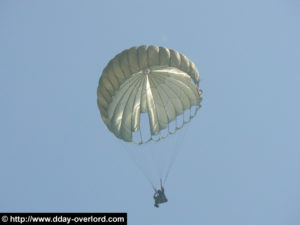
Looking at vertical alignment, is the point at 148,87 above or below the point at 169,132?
above

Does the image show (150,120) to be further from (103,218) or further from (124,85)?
(103,218)

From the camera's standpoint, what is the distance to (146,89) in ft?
114

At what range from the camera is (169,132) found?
113 feet

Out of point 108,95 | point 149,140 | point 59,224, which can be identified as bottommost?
point 59,224

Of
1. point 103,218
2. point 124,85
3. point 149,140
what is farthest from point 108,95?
point 103,218

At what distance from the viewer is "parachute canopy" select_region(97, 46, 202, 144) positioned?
3275 cm

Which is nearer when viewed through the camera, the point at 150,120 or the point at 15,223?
the point at 15,223

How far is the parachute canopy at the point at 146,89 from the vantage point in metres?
32.8

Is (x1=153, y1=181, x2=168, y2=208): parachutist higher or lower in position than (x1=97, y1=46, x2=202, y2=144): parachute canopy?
lower

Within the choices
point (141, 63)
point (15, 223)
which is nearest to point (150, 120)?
point (141, 63)

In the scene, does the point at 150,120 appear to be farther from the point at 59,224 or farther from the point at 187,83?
the point at 59,224

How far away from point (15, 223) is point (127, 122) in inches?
313

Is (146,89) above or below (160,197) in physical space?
above

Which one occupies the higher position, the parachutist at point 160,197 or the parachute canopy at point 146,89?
the parachute canopy at point 146,89
